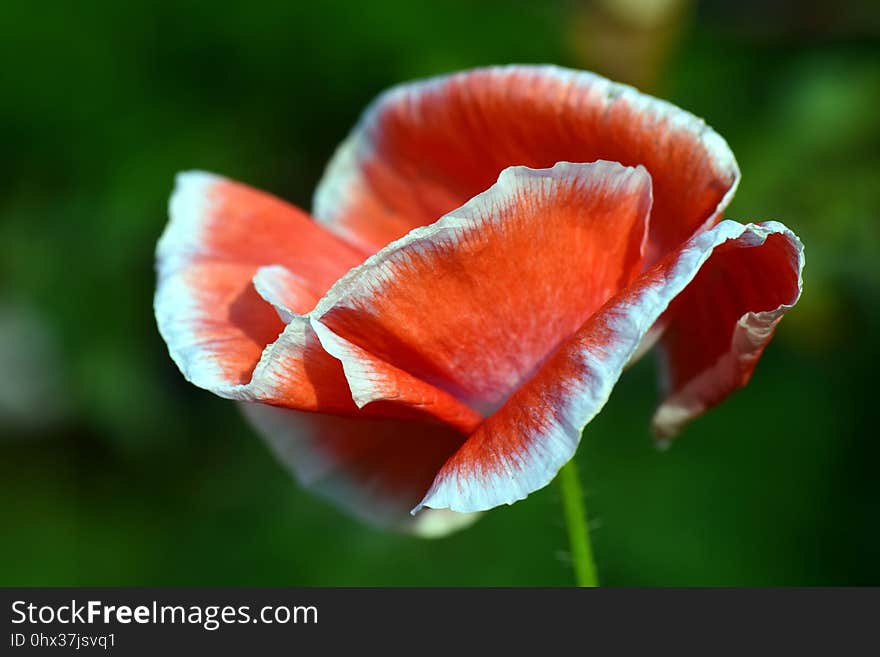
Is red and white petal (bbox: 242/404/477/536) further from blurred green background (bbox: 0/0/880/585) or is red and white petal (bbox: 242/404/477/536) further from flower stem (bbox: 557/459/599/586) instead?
blurred green background (bbox: 0/0/880/585)

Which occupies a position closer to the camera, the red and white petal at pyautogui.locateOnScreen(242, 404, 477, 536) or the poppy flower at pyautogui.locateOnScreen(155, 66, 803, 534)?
the poppy flower at pyautogui.locateOnScreen(155, 66, 803, 534)

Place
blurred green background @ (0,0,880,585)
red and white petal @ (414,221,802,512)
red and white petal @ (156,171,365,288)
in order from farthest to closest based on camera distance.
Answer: blurred green background @ (0,0,880,585), red and white petal @ (156,171,365,288), red and white petal @ (414,221,802,512)

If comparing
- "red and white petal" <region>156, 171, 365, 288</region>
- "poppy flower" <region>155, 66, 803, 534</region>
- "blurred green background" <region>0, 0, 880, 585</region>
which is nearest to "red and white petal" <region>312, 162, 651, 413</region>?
"poppy flower" <region>155, 66, 803, 534</region>

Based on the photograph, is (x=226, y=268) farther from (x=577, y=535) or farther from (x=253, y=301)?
(x=577, y=535)

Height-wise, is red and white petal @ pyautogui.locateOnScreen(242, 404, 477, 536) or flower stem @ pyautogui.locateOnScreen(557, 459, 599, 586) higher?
red and white petal @ pyautogui.locateOnScreen(242, 404, 477, 536)

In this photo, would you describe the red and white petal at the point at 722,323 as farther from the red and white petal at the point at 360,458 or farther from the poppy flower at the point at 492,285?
the red and white petal at the point at 360,458

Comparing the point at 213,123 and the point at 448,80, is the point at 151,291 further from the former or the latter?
the point at 448,80
